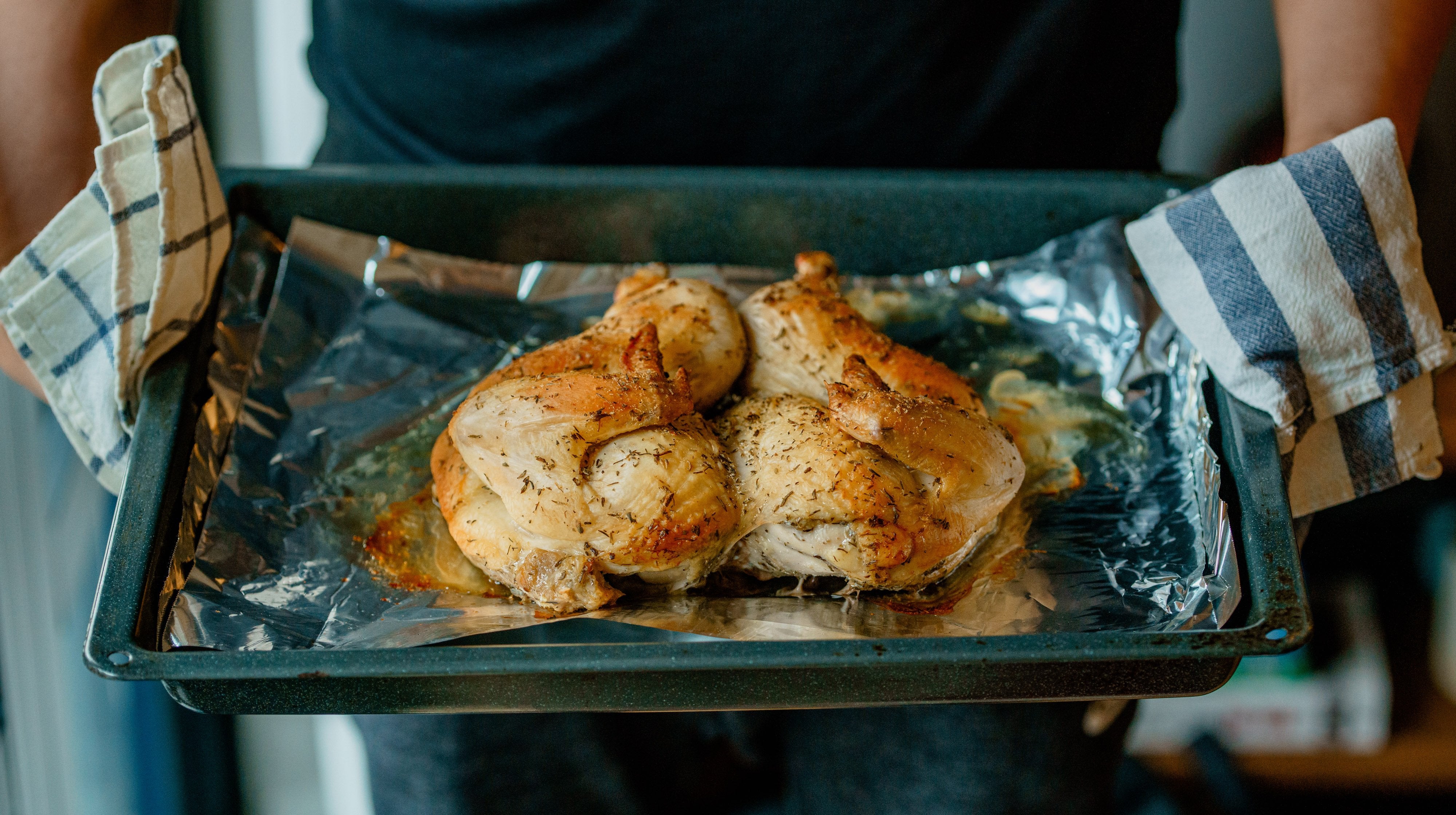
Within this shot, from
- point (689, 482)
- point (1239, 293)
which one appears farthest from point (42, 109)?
point (1239, 293)

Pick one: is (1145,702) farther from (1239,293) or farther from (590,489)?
(590,489)

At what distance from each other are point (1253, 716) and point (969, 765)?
129 cm

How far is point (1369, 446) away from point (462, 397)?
108 centimetres

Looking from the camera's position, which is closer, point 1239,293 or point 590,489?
point 590,489

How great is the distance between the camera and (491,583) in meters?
1.12

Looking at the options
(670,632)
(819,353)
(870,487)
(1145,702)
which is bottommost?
(1145,702)

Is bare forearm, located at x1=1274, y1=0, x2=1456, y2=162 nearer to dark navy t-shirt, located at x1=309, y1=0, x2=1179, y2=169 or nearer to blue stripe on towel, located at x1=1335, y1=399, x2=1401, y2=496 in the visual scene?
dark navy t-shirt, located at x1=309, y1=0, x2=1179, y2=169

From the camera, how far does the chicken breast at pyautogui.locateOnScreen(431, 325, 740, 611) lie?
103 centimetres

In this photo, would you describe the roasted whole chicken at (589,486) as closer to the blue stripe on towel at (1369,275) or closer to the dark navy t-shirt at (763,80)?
the dark navy t-shirt at (763,80)

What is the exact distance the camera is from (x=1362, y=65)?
4.58 ft

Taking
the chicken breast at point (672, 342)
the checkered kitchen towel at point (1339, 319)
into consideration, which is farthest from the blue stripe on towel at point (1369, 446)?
the chicken breast at point (672, 342)

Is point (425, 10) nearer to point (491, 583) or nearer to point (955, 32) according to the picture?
point (955, 32)

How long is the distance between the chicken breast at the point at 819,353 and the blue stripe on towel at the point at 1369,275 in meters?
0.43

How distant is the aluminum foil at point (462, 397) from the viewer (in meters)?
1.07
